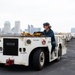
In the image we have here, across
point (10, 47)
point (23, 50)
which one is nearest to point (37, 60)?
point (23, 50)

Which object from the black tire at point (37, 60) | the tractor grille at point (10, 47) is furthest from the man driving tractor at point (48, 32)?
the tractor grille at point (10, 47)

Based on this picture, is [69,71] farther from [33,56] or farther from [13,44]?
[13,44]

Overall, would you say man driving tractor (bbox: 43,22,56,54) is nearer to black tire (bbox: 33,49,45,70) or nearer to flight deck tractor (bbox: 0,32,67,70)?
flight deck tractor (bbox: 0,32,67,70)

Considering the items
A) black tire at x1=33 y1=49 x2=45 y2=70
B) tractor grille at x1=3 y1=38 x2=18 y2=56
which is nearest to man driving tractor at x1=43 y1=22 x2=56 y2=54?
black tire at x1=33 y1=49 x2=45 y2=70

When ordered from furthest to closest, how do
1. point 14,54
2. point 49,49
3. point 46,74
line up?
point 49,49 < point 14,54 < point 46,74

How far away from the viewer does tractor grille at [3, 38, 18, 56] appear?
998cm

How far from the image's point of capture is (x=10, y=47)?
10.1 meters

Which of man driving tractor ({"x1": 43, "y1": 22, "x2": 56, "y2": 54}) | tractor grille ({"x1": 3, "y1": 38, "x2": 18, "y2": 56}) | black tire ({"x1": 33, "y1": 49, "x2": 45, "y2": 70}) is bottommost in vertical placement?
black tire ({"x1": 33, "y1": 49, "x2": 45, "y2": 70})

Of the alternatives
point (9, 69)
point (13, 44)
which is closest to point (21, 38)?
point (13, 44)

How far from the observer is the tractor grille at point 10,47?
Answer: 393 inches

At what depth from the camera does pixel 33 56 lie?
33.1 feet

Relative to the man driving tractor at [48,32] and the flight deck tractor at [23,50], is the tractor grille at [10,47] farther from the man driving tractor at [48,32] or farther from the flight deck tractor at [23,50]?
the man driving tractor at [48,32]

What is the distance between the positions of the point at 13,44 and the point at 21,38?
15.1 inches

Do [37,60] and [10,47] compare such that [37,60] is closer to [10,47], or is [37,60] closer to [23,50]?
[23,50]
